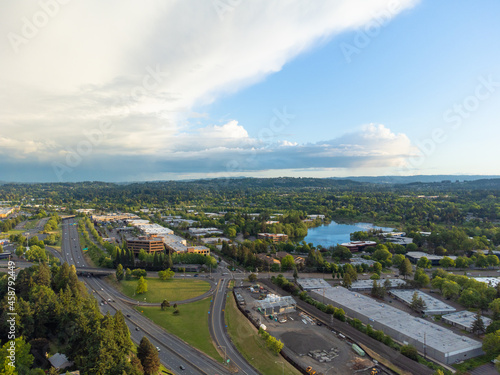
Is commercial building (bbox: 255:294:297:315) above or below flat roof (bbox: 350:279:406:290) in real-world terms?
above

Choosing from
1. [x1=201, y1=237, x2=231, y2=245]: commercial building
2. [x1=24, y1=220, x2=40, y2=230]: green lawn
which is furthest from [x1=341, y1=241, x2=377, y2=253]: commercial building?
[x1=24, y1=220, x2=40, y2=230]: green lawn

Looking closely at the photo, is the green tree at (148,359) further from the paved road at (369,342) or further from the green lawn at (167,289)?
the paved road at (369,342)

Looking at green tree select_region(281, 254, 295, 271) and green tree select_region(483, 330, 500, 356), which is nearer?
green tree select_region(483, 330, 500, 356)

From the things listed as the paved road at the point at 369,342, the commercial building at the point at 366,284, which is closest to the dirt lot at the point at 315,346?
the paved road at the point at 369,342

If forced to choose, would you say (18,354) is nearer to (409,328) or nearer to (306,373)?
(306,373)

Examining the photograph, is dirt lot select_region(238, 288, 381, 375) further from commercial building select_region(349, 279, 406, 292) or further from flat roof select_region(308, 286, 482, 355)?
commercial building select_region(349, 279, 406, 292)

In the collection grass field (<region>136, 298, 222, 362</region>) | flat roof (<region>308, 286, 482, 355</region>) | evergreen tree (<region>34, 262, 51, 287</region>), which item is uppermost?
evergreen tree (<region>34, 262, 51, 287</region>)

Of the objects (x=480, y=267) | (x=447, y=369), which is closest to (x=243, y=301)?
(x=447, y=369)

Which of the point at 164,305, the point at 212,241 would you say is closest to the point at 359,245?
the point at 212,241

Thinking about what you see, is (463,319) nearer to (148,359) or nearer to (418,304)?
(418,304)
